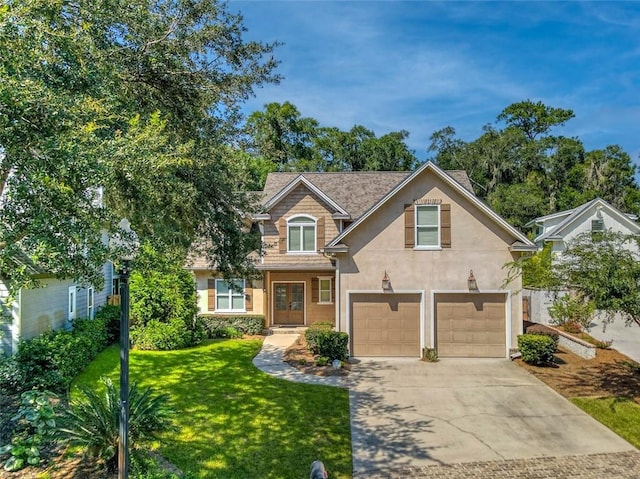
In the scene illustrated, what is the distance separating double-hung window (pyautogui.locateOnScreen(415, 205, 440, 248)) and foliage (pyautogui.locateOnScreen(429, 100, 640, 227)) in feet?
92.9

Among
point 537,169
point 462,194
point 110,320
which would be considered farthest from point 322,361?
point 537,169

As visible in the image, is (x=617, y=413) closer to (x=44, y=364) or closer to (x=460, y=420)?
(x=460, y=420)

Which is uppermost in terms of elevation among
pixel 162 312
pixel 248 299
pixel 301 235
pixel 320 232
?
pixel 320 232

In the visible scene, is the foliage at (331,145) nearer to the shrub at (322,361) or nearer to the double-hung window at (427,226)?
the double-hung window at (427,226)

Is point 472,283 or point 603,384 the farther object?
point 472,283

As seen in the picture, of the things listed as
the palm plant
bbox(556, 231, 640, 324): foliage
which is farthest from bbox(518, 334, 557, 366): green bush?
the palm plant

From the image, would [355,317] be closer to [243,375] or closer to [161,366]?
[243,375]

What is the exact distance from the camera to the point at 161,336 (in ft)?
54.3

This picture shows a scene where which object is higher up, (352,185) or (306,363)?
(352,185)

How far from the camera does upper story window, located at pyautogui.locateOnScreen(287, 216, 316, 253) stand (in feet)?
65.2

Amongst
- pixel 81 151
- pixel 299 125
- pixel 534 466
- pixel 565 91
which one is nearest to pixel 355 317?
pixel 534 466

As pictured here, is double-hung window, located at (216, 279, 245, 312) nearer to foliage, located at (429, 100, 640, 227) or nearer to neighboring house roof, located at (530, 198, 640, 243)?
neighboring house roof, located at (530, 198, 640, 243)

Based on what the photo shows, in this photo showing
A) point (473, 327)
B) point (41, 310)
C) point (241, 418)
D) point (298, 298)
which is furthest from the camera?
point (298, 298)

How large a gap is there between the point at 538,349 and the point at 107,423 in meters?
12.9
